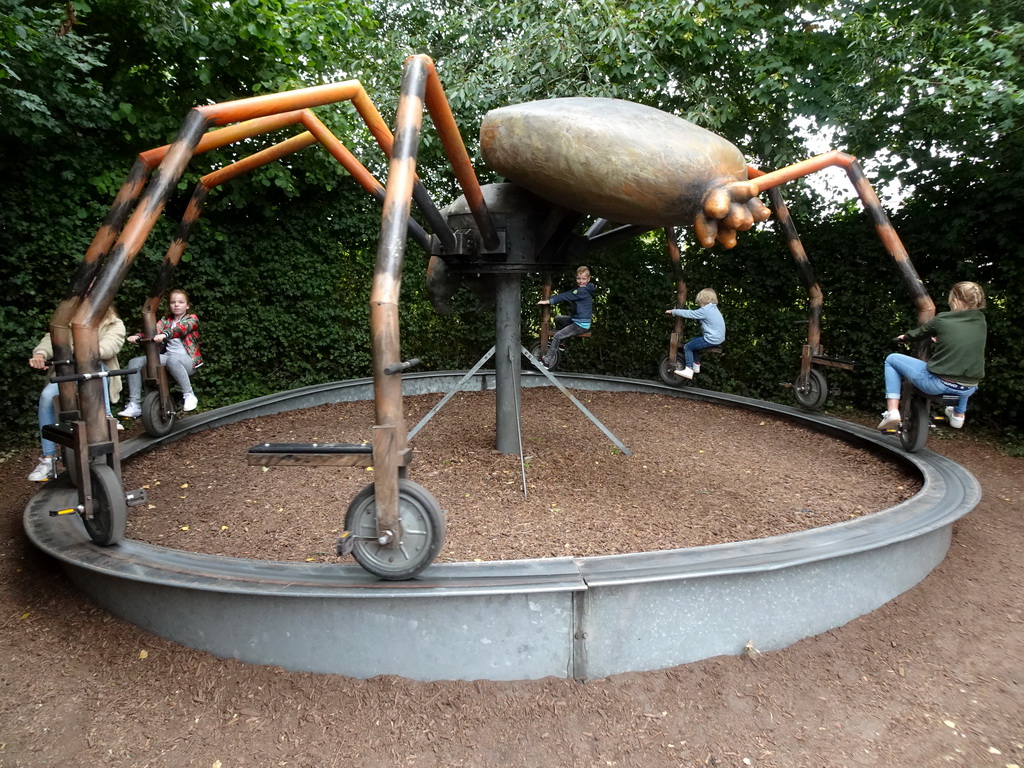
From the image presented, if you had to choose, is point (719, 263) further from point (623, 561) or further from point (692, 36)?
point (623, 561)

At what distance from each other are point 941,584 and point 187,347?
5.81m

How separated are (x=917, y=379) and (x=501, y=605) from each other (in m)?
3.59

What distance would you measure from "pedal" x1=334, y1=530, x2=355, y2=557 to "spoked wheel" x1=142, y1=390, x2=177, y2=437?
345 cm

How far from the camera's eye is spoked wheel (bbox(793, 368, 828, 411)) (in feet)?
20.1

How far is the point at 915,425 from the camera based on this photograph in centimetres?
460

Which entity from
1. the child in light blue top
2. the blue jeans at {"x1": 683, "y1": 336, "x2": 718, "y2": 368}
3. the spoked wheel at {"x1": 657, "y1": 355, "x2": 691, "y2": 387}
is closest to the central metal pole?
the child in light blue top

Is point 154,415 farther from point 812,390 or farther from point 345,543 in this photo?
point 812,390

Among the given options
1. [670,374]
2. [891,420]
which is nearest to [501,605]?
[891,420]

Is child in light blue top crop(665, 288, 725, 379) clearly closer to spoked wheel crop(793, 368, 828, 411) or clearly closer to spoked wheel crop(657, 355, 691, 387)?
spoked wheel crop(657, 355, 691, 387)

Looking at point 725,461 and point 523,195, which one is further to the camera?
point 725,461

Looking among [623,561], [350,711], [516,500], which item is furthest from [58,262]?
[623,561]

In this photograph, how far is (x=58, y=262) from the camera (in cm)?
638

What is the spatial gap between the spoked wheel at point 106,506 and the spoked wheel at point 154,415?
2308mm

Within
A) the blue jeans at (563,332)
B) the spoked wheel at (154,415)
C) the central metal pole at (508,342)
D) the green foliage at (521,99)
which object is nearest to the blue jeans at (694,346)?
the green foliage at (521,99)
